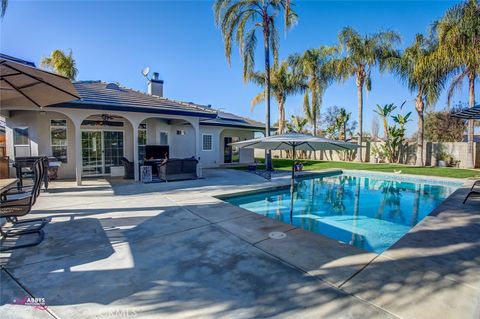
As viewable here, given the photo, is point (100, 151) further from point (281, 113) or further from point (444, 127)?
point (444, 127)

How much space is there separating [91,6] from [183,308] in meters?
12.8

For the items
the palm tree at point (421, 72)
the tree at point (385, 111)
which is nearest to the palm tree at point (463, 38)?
the palm tree at point (421, 72)

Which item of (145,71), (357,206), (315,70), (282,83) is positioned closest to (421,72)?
(315,70)

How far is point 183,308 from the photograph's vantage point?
2.74m

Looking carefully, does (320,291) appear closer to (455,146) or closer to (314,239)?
(314,239)

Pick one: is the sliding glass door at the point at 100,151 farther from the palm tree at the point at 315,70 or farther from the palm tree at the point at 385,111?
the palm tree at the point at 385,111

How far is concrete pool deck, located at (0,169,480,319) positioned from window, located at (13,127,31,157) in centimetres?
831

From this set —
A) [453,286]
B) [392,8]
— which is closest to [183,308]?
[453,286]

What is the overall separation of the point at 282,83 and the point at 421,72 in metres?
10.7

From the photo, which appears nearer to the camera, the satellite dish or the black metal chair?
the black metal chair

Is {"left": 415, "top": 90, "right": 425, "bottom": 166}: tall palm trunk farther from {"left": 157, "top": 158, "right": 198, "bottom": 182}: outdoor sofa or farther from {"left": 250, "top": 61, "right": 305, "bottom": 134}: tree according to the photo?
{"left": 157, "top": 158, "right": 198, "bottom": 182}: outdoor sofa

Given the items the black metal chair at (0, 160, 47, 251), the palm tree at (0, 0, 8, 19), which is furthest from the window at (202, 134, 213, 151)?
the black metal chair at (0, 160, 47, 251)

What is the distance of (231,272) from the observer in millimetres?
3455

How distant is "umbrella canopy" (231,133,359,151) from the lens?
6492 millimetres
